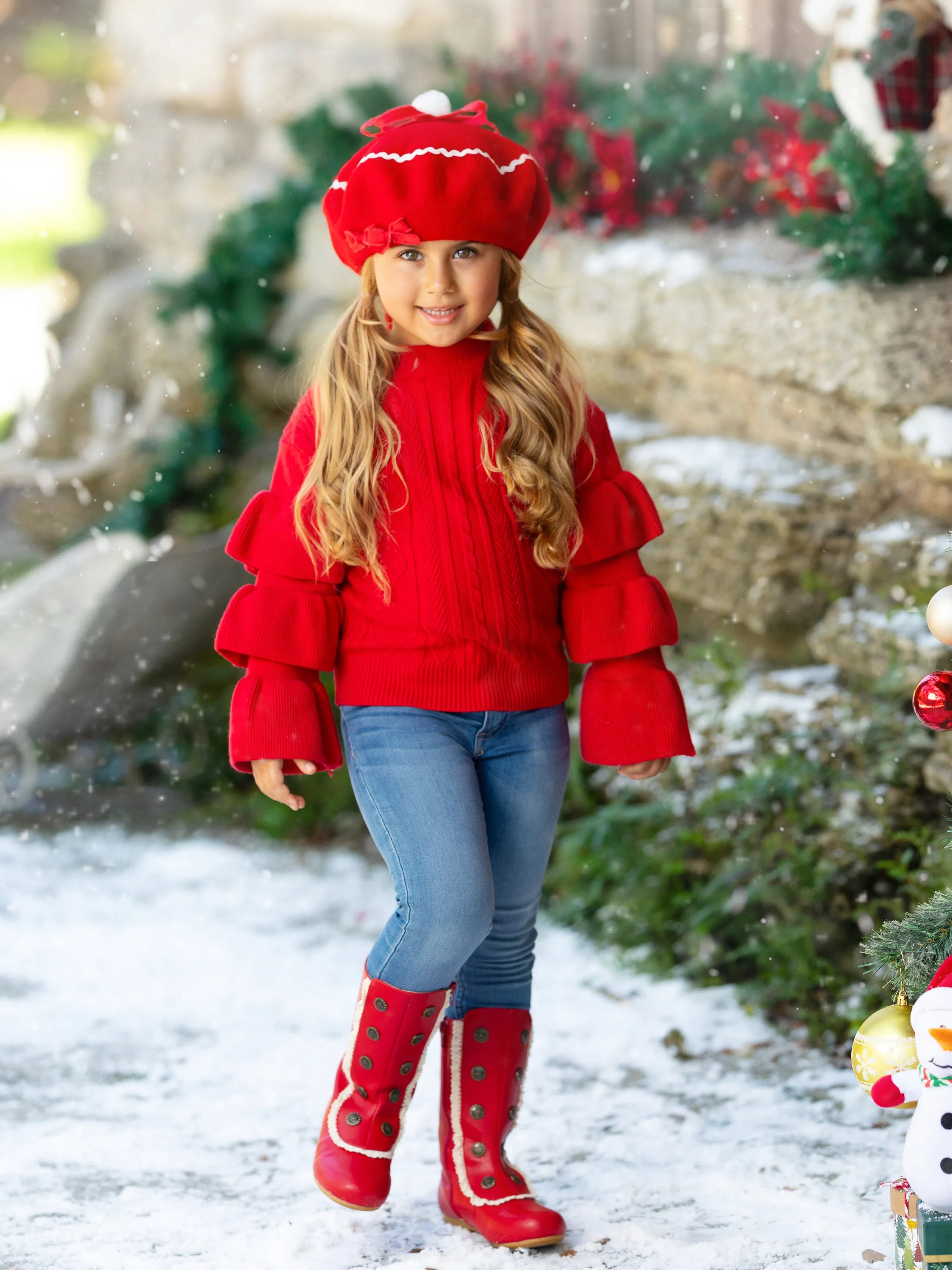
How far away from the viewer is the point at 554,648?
198cm

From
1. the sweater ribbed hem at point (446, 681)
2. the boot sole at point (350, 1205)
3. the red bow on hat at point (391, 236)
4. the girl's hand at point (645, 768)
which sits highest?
the red bow on hat at point (391, 236)

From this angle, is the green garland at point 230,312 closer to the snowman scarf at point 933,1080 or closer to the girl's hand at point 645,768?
the girl's hand at point 645,768

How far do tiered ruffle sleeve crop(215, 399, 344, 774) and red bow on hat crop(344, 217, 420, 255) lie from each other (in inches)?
9.8

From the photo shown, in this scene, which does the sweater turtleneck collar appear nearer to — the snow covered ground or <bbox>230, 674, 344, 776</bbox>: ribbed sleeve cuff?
<bbox>230, 674, 344, 776</bbox>: ribbed sleeve cuff

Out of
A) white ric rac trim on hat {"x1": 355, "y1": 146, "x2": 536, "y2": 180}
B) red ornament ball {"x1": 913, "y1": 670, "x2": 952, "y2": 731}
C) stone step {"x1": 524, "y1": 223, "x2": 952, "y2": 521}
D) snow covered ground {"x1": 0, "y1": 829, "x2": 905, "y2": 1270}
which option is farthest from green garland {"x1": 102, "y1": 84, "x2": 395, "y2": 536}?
red ornament ball {"x1": 913, "y1": 670, "x2": 952, "y2": 731}

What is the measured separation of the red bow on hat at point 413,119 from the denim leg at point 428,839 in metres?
0.78

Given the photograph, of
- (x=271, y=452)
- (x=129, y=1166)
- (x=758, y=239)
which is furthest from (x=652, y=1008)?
(x=271, y=452)

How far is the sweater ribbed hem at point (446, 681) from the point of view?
1879mm

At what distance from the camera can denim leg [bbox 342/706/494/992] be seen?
1.85 metres

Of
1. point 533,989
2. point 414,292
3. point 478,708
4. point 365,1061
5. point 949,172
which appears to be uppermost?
point 949,172

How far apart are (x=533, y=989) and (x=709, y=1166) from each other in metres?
0.81

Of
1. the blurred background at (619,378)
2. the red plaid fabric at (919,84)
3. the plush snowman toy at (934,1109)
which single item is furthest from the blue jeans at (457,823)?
the red plaid fabric at (919,84)

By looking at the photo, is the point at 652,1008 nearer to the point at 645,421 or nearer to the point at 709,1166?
the point at 709,1166

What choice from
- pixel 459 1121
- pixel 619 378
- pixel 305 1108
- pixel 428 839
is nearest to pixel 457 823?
pixel 428 839
